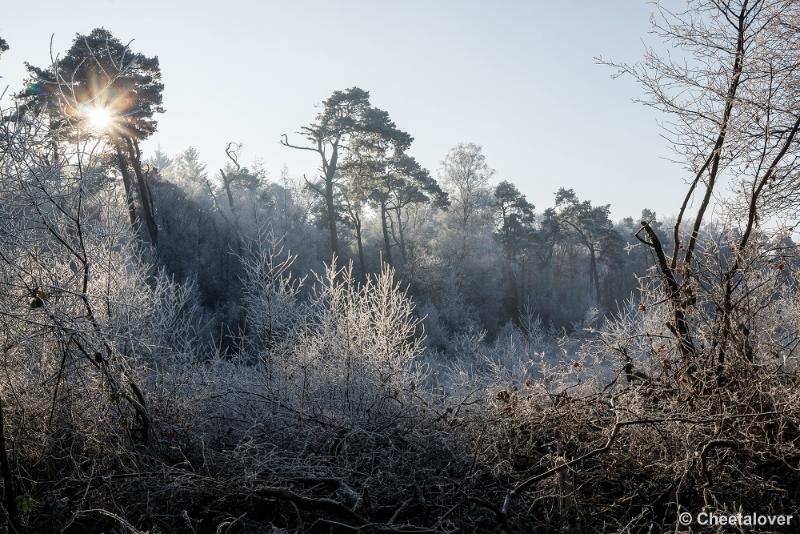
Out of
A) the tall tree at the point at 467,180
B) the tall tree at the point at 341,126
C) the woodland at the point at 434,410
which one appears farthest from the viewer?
the tall tree at the point at 467,180

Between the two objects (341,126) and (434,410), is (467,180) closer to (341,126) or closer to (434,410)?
(341,126)

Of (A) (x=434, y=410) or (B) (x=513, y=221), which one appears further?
(B) (x=513, y=221)

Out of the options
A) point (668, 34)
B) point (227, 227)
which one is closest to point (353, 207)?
point (227, 227)

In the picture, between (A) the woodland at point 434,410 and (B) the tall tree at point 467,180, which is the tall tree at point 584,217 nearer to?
(B) the tall tree at point 467,180

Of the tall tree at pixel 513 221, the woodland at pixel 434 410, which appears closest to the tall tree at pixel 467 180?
the tall tree at pixel 513 221

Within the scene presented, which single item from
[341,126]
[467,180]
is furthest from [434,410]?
[467,180]

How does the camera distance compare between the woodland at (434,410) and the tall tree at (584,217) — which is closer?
the woodland at (434,410)

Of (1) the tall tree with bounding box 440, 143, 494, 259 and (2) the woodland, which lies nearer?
(2) the woodland

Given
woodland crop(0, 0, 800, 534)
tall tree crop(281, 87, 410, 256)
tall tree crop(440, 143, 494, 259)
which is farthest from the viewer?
tall tree crop(440, 143, 494, 259)

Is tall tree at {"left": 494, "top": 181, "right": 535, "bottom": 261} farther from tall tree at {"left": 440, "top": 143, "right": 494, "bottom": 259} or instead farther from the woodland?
the woodland

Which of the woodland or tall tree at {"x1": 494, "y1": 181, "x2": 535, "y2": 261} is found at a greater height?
tall tree at {"x1": 494, "y1": 181, "x2": 535, "y2": 261}

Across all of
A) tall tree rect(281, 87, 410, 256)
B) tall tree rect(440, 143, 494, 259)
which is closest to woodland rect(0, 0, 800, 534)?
tall tree rect(281, 87, 410, 256)

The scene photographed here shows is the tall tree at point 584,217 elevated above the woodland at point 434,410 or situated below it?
above

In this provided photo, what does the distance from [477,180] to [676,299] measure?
38.7m
